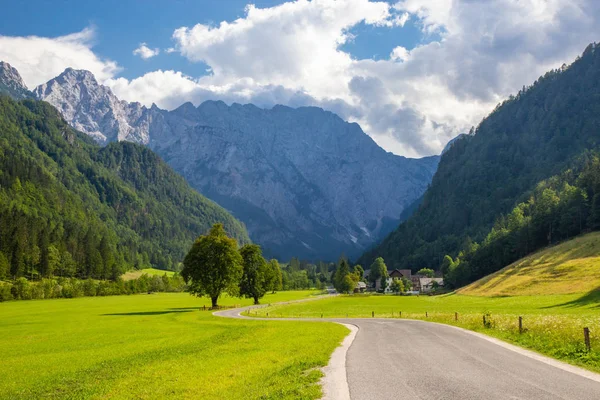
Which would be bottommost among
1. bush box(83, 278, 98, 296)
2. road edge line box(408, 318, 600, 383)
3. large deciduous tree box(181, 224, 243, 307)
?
bush box(83, 278, 98, 296)

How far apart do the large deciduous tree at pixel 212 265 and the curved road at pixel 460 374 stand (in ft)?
213

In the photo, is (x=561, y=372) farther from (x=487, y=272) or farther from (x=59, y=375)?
(x=487, y=272)

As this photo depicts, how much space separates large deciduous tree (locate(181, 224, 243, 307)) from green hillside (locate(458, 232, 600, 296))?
211 feet

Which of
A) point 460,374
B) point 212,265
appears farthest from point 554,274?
point 460,374

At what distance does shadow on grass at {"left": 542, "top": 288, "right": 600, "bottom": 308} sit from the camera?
2501 inches

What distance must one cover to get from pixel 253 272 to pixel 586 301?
71.2 meters

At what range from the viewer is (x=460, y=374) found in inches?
742

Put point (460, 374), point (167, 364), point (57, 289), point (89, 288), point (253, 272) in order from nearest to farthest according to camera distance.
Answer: point (460, 374)
point (167, 364)
point (253, 272)
point (57, 289)
point (89, 288)

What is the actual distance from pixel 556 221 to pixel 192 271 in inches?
4901

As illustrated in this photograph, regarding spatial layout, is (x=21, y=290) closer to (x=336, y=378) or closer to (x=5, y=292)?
(x=5, y=292)

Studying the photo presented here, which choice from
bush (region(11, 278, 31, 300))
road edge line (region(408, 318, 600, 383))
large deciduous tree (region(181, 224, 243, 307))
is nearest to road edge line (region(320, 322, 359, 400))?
road edge line (region(408, 318, 600, 383))

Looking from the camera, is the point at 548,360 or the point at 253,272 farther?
the point at 253,272

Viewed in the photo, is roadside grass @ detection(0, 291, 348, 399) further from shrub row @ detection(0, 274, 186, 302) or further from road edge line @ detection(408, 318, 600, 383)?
shrub row @ detection(0, 274, 186, 302)

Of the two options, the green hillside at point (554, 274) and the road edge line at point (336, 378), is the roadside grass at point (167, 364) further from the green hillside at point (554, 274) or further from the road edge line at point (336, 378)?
the green hillside at point (554, 274)
